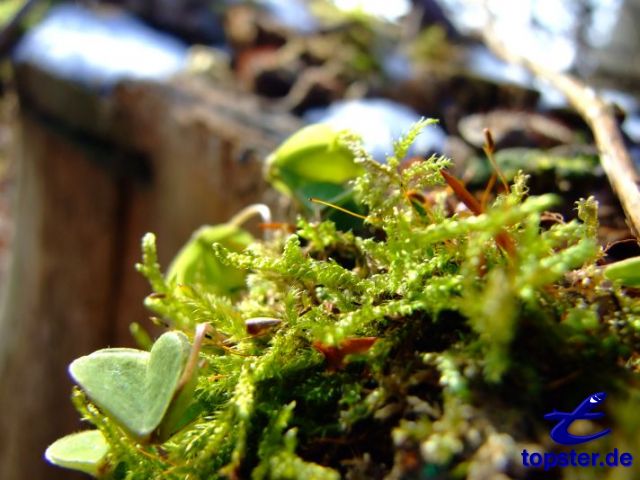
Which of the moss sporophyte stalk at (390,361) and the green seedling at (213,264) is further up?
the moss sporophyte stalk at (390,361)

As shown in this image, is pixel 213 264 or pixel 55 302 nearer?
pixel 213 264

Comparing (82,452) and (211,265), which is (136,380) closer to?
(82,452)

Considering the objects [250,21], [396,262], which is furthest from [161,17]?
[396,262]

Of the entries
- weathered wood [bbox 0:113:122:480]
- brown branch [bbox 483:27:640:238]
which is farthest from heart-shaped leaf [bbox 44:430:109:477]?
weathered wood [bbox 0:113:122:480]

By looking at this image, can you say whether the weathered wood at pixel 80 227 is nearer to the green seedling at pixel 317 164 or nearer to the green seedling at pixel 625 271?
the green seedling at pixel 317 164

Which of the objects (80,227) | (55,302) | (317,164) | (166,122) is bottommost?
(55,302)

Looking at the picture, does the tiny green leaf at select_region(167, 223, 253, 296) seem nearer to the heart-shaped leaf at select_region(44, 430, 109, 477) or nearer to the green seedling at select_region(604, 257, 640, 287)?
the heart-shaped leaf at select_region(44, 430, 109, 477)

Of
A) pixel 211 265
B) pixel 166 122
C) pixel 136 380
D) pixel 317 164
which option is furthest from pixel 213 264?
pixel 166 122

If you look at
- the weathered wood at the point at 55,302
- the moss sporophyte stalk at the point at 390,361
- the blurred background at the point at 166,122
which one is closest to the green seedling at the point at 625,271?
the moss sporophyte stalk at the point at 390,361
